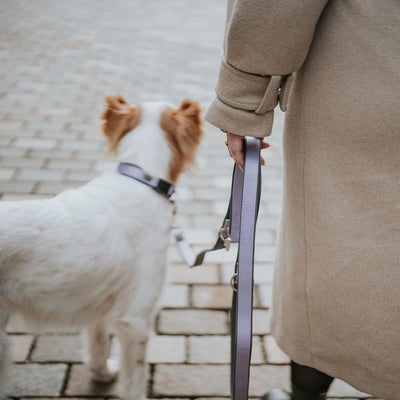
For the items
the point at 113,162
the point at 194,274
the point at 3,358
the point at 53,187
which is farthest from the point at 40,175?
the point at 3,358

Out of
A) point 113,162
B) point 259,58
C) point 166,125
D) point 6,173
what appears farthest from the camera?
point 113,162

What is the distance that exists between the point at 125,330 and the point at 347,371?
1035 millimetres

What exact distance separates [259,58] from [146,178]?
104 cm

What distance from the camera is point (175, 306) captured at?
269cm

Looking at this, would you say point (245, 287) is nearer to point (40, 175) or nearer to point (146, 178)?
point (146, 178)

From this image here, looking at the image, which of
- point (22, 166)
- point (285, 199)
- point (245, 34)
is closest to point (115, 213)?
point (285, 199)

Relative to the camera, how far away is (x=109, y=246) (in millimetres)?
1865

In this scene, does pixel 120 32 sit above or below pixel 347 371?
below

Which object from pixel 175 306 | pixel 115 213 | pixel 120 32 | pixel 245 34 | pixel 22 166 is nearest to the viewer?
pixel 245 34

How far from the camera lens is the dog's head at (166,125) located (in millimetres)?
2258

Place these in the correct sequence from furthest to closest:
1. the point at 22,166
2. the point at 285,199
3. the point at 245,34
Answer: the point at 22,166 < the point at 285,199 < the point at 245,34

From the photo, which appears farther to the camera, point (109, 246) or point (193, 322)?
point (193, 322)

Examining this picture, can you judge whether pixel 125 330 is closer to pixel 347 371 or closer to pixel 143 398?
pixel 143 398

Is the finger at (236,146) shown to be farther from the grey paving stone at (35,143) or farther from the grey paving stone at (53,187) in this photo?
the grey paving stone at (35,143)
